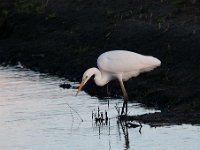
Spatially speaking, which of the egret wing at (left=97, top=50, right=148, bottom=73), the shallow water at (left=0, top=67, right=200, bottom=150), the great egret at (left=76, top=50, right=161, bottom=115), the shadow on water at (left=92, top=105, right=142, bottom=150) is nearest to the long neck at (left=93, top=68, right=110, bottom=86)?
the great egret at (left=76, top=50, right=161, bottom=115)

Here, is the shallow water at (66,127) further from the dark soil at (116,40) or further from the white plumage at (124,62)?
the white plumage at (124,62)

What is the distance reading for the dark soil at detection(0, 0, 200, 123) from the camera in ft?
47.4

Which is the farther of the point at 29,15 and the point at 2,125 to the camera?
the point at 29,15

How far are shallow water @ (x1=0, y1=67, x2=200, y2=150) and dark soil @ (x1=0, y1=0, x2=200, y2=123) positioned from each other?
→ 570 mm

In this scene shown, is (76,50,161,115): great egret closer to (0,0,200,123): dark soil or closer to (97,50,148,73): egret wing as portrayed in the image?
(97,50,148,73): egret wing

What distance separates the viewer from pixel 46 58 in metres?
19.3

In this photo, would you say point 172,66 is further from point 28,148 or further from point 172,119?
point 28,148

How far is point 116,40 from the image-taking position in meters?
18.2

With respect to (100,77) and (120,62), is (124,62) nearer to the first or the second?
(120,62)

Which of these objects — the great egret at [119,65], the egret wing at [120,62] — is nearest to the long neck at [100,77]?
the great egret at [119,65]

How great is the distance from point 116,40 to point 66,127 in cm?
582

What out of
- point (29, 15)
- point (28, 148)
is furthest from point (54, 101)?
point (29, 15)

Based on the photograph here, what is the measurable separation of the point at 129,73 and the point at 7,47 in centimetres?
772

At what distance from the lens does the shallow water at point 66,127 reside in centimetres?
1145
